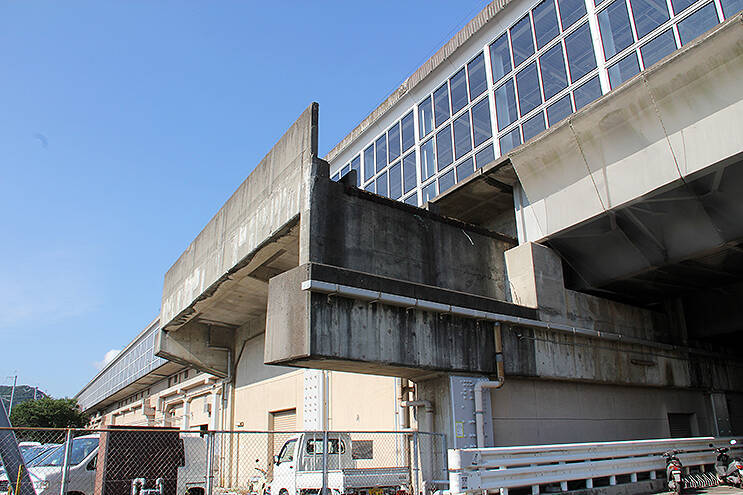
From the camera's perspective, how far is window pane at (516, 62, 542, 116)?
16109 millimetres

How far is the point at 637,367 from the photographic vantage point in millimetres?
16875

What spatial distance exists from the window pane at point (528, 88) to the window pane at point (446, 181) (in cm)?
320

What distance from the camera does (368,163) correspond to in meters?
23.6

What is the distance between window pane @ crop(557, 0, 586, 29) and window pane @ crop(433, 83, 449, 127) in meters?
4.74

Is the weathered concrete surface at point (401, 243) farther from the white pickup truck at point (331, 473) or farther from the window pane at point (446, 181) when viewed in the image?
the white pickup truck at point (331, 473)

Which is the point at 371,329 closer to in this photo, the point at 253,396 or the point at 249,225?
the point at 249,225

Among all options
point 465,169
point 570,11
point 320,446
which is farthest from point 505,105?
point 320,446

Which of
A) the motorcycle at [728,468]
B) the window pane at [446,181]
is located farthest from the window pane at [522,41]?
the motorcycle at [728,468]

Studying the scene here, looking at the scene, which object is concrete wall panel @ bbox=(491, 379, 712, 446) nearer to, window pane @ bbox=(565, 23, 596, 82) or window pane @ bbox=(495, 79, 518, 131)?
window pane @ bbox=(495, 79, 518, 131)

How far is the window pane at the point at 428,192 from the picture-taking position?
62.5 feet

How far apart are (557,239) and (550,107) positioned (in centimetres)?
367

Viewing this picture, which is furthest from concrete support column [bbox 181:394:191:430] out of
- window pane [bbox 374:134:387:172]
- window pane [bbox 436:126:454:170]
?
window pane [bbox 436:126:454:170]

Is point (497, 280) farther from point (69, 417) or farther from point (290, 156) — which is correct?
point (69, 417)

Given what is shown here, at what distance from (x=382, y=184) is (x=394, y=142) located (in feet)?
5.59
